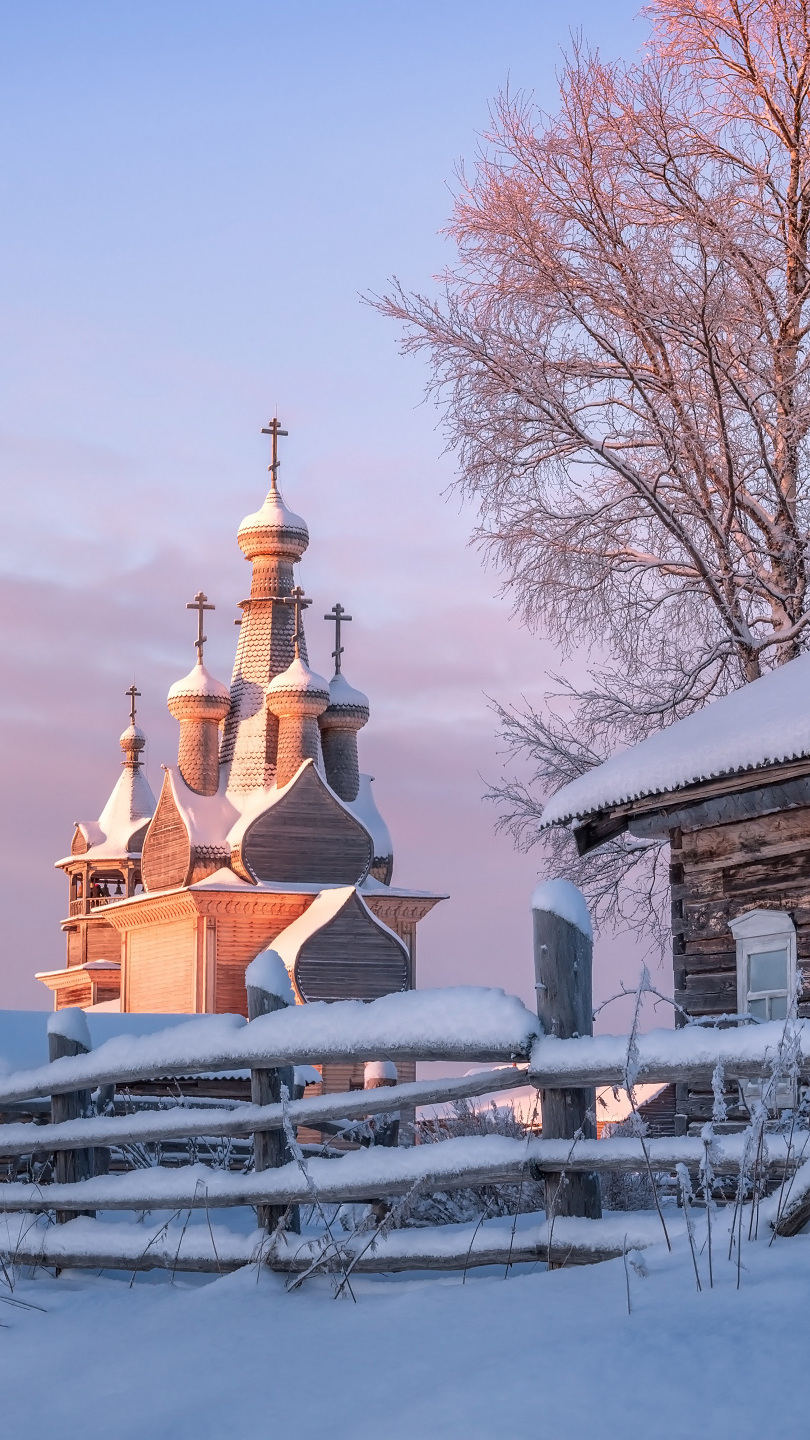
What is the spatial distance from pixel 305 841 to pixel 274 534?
30.6ft

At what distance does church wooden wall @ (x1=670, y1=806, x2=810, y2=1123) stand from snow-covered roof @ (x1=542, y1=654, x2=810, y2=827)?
700 millimetres

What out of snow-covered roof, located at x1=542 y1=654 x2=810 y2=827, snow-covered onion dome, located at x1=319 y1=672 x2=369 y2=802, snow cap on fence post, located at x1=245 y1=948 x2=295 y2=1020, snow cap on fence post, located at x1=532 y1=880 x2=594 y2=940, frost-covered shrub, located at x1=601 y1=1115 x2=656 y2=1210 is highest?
snow-covered onion dome, located at x1=319 y1=672 x2=369 y2=802

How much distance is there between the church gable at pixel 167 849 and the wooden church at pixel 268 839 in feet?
0.18

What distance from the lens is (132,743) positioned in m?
59.8

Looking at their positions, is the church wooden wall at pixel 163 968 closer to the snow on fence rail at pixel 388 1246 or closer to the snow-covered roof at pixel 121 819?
the snow-covered roof at pixel 121 819

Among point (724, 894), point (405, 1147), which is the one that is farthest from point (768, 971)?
point (405, 1147)

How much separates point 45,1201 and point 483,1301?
284cm

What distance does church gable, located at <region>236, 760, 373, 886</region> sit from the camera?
43.1 m

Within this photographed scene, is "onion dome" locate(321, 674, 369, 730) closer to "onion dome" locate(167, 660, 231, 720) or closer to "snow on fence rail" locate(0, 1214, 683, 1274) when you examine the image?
"onion dome" locate(167, 660, 231, 720)

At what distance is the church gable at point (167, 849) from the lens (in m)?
43.6

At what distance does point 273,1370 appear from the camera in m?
4.29

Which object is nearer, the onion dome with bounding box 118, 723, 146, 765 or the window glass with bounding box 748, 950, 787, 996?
the window glass with bounding box 748, 950, 787, 996

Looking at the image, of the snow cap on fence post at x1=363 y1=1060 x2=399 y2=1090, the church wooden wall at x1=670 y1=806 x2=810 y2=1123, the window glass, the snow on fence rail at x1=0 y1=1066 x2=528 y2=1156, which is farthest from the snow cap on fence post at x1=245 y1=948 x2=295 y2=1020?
the snow cap on fence post at x1=363 y1=1060 x2=399 y2=1090

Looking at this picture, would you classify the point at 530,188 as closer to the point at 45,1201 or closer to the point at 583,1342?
the point at 45,1201
